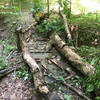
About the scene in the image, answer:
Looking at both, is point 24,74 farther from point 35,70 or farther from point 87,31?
point 87,31

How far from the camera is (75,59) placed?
4246 millimetres

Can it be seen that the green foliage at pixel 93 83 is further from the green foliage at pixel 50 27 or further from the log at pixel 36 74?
the green foliage at pixel 50 27

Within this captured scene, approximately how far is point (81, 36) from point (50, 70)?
2239 millimetres

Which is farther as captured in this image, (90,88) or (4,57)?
(4,57)

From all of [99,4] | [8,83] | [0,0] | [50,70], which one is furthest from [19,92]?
[0,0]

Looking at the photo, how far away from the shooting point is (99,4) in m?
7.77

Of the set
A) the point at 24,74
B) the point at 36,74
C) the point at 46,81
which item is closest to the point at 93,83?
the point at 46,81

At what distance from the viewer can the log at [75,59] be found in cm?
371

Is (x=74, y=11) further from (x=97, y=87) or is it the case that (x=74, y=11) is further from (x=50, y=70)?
(x=97, y=87)

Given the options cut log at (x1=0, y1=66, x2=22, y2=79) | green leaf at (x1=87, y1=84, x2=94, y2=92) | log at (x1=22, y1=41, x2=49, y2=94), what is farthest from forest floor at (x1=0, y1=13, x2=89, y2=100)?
green leaf at (x1=87, y1=84, x2=94, y2=92)

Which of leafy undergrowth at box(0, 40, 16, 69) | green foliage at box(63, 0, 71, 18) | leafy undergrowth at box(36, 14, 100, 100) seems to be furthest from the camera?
green foliage at box(63, 0, 71, 18)

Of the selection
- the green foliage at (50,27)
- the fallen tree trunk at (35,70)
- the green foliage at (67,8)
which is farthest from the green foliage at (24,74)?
the green foliage at (67,8)

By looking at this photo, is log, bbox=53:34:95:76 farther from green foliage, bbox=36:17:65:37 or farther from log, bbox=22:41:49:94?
log, bbox=22:41:49:94

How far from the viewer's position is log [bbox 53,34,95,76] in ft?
12.2
